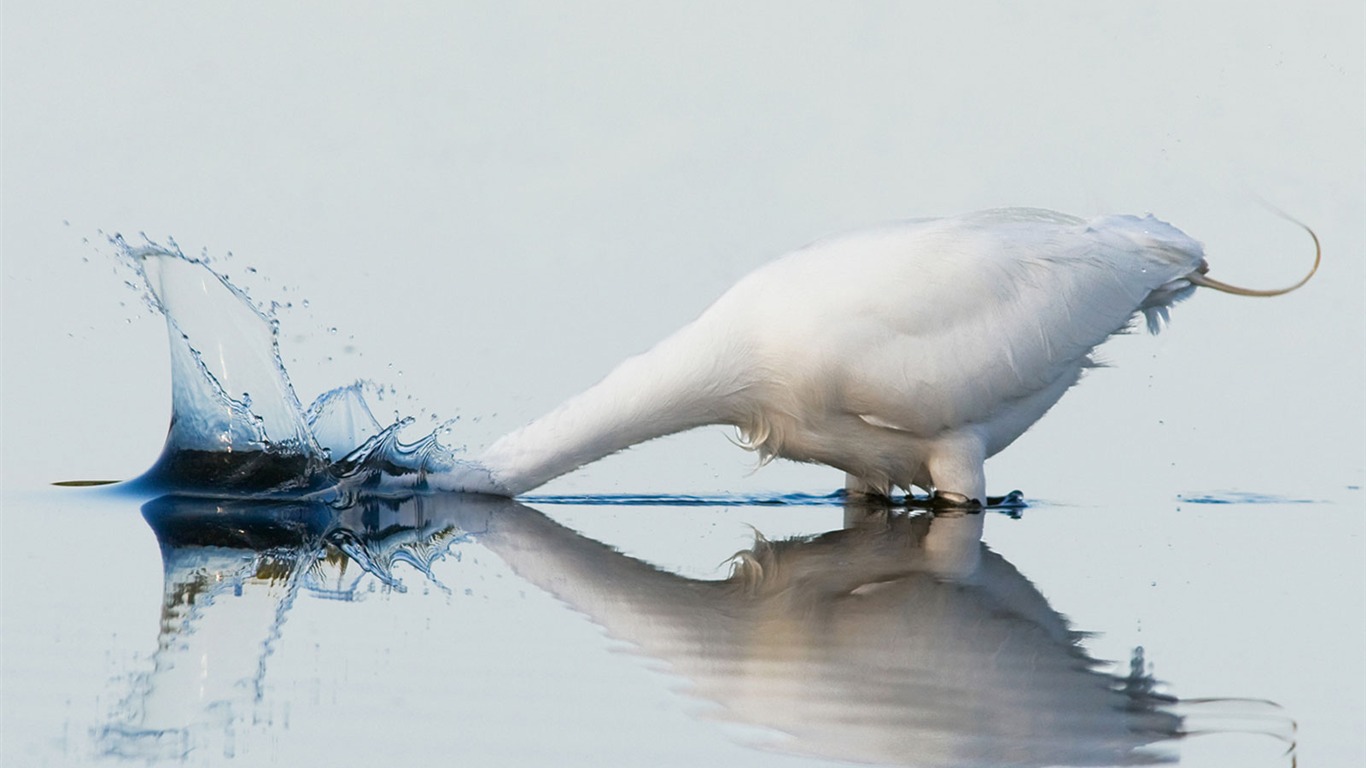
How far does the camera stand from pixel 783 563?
381 inches

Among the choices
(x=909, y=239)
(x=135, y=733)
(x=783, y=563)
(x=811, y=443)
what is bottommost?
(x=135, y=733)

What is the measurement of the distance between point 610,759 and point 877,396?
5882mm

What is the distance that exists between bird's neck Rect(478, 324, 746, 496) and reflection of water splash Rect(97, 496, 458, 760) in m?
0.71

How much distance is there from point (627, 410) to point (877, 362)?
60.2 inches

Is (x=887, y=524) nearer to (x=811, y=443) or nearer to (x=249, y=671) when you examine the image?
(x=811, y=443)

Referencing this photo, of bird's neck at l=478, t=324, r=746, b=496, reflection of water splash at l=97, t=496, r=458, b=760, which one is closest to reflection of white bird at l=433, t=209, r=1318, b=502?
bird's neck at l=478, t=324, r=746, b=496

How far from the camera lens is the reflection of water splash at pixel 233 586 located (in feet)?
20.5

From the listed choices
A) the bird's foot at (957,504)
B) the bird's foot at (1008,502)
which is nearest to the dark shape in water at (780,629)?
the bird's foot at (957,504)

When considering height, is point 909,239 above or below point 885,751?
above

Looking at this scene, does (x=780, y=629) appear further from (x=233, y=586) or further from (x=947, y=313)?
(x=947, y=313)

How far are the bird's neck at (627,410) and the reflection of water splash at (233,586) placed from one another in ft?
2.33

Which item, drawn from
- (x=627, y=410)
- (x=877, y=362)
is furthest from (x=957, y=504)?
(x=627, y=410)

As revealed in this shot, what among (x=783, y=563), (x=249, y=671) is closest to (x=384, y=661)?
(x=249, y=671)

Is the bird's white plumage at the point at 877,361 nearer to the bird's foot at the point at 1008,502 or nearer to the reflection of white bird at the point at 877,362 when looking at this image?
the reflection of white bird at the point at 877,362
